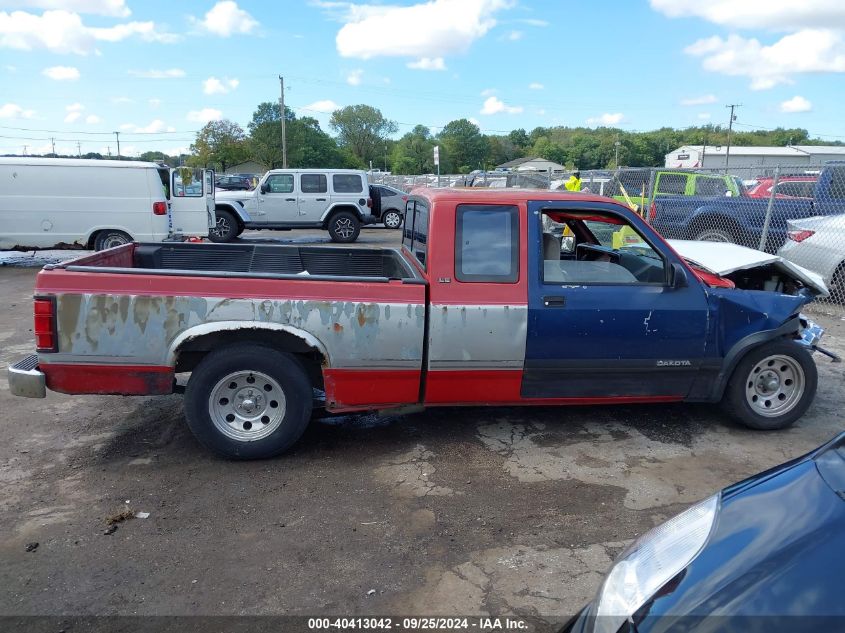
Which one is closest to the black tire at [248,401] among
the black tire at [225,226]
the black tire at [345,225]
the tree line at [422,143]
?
the black tire at [225,226]

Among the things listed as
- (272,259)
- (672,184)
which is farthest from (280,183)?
(272,259)

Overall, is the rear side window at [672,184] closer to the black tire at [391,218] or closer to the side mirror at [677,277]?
→ the side mirror at [677,277]

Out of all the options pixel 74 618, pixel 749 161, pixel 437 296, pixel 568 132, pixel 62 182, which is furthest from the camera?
pixel 568 132

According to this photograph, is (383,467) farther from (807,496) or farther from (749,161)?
(749,161)

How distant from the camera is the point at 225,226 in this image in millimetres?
17609

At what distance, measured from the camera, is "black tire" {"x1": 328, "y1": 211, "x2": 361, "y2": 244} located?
18.2m

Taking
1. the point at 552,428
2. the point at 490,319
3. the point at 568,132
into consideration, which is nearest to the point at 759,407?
the point at 552,428

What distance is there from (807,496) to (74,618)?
298cm

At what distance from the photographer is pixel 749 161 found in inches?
2940

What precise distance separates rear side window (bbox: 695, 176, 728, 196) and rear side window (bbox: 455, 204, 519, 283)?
9.79m

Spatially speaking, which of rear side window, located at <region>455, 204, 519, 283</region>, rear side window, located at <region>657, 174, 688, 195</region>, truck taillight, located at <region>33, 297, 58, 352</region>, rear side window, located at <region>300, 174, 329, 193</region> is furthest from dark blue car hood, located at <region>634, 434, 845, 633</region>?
rear side window, located at <region>300, 174, 329, 193</region>

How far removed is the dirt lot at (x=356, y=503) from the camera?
10.1ft

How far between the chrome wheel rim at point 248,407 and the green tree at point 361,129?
107 metres

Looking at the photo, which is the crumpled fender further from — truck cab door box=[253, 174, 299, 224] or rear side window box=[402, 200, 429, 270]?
truck cab door box=[253, 174, 299, 224]
